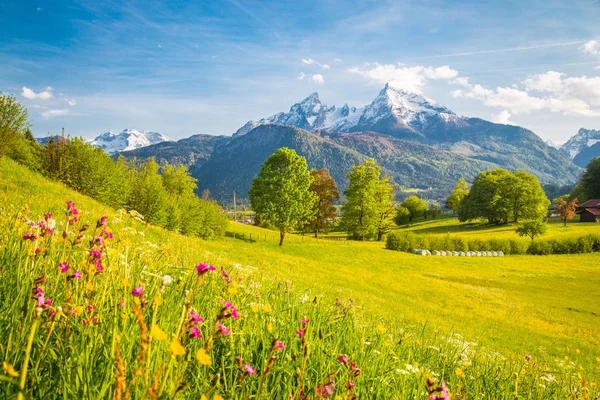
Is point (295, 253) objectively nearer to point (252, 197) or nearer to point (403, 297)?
point (252, 197)

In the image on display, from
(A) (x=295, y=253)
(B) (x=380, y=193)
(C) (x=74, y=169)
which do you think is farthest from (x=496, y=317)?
(B) (x=380, y=193)

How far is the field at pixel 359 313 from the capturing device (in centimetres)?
192

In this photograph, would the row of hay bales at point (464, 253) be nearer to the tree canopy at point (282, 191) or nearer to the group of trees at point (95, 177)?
the tree canopy at point (282, 191)

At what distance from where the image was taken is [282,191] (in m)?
40.3

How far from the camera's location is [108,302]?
249 centimetres

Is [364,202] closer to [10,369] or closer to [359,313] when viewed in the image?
[359,313]

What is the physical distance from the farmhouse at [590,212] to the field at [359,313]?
22730mm

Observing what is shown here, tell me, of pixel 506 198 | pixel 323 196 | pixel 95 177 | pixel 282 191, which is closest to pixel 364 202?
pixel 323 196

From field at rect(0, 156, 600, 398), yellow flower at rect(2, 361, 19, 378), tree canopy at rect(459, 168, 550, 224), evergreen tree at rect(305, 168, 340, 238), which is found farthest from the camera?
tree canopy at rect(459, 168, 550, 224)

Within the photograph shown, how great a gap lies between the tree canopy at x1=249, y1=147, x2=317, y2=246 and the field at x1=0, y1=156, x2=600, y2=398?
12.4 ft

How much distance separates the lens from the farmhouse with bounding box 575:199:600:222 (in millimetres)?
81506

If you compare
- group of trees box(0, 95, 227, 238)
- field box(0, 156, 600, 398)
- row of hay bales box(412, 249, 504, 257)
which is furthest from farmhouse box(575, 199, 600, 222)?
group of trees box(0, 95, 227, 238)

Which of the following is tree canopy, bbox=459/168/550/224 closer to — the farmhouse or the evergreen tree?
the farmhouse

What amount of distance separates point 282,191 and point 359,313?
33.0 m
